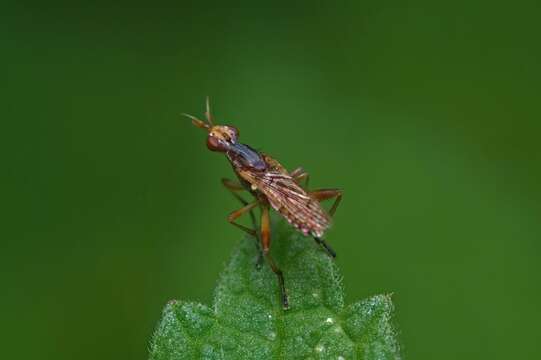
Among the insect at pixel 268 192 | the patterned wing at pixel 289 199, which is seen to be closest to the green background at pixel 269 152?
the insect at pixel 268 192

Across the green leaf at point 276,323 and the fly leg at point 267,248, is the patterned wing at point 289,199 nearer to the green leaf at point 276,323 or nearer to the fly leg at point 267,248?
the fly leg at point 267,248

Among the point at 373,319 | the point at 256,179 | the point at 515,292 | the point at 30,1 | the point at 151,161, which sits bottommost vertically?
the point at 373,319

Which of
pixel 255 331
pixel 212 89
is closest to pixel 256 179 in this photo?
pixel 255 331

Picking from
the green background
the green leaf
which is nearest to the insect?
the green leaf

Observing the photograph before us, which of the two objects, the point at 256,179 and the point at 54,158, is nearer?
the point at 256,179

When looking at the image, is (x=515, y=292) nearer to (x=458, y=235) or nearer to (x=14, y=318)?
(x=458, y=235)
